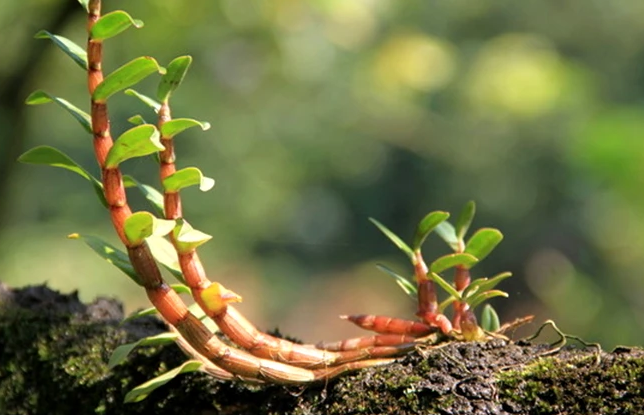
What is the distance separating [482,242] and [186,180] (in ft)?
1.17

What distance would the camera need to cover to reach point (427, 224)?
39.7 inches

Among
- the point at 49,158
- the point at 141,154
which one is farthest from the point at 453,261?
the point at 49,158

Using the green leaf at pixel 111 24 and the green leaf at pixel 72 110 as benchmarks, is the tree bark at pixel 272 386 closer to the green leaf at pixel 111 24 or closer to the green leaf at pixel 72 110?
the green leaf at pixel 72 110

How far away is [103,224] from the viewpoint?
10305 mm

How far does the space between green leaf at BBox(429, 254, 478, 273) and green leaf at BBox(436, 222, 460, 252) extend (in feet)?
0.36

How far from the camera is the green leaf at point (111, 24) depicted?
2.82ft

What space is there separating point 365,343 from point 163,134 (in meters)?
0.32

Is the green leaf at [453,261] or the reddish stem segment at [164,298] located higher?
the green leaf at [453,261]

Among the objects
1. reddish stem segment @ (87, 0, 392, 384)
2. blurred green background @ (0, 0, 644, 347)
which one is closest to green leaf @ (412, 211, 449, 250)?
reddish stem segment @ (87, 0, 392, 384)

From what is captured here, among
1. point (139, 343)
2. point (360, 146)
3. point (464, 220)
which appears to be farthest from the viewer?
point (360, 146)

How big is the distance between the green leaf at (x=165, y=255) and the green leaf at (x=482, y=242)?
338 mm

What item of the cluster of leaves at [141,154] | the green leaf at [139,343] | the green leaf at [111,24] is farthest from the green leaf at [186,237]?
the green leaf at [111,24]

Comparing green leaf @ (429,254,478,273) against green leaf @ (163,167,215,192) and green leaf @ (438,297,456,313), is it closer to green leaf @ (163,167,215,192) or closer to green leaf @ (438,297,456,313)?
green leaf @ (438,297,456,313)

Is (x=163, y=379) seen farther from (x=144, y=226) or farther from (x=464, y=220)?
(x=464, y=220)
